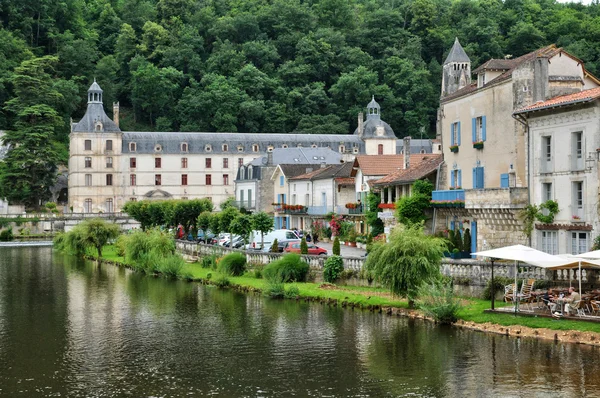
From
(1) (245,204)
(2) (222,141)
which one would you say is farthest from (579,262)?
(2) (222,141)

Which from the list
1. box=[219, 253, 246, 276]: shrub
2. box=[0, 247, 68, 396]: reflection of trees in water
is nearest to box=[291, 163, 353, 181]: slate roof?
box=[219, 253, 246, 276]: shrub

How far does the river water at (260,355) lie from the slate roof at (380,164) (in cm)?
2118

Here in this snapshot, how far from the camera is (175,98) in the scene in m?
118

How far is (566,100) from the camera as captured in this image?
31.2 metres

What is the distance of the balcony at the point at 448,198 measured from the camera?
3905cm

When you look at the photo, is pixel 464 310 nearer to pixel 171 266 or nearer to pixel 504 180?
pixel 504 180

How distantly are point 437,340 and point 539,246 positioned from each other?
9325 millimetres

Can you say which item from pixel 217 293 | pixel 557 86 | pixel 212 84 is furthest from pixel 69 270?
pixel 212 84

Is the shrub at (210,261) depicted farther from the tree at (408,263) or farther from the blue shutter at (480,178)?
the tree at (408,263)

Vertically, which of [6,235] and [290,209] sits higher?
[290,209]

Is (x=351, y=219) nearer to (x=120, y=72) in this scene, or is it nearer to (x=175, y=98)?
(x=175, y=98)

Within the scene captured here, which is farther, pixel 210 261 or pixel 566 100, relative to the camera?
pixel 210 261

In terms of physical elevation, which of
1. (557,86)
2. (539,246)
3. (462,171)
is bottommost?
(539,246)

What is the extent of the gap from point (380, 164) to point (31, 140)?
52.2m
